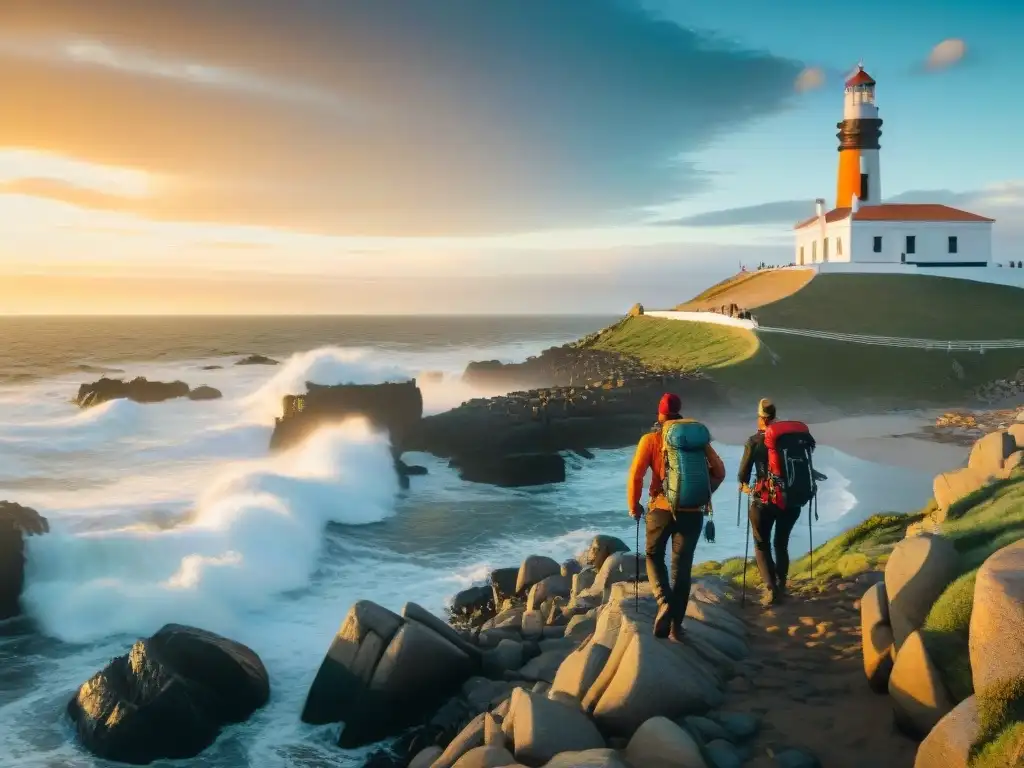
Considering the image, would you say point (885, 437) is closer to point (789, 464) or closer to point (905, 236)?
point (789, 464)

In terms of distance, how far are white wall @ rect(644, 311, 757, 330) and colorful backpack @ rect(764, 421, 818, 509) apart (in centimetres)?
3907

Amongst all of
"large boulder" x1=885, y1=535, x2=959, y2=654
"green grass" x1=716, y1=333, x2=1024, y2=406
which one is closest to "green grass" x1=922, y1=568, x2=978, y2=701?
"large boulder" x1=885, y1=535, x2=959, y2=654

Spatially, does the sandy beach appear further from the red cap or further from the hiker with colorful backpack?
the red cap

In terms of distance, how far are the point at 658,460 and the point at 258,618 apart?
9.57 meters

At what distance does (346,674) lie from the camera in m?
9.57

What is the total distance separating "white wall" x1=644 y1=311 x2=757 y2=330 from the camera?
47469 millimetres

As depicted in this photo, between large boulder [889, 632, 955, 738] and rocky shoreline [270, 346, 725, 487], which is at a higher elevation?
large boulder [889, 632, 955, 738]

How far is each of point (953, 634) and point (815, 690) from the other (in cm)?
140

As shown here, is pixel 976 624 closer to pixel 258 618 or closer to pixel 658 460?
pixel 658 460

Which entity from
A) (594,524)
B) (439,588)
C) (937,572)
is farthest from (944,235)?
(937,572)

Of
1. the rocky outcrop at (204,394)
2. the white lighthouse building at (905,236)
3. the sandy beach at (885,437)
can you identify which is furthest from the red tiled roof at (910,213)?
the rocky outcrop at (204,394)

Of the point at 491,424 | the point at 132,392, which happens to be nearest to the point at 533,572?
the point at 491,424

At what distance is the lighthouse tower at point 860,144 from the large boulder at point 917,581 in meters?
60.0

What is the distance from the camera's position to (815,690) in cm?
708
